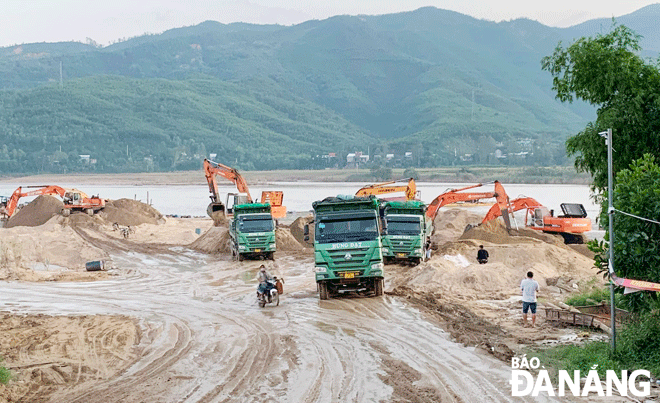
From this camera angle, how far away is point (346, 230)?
89.1 feet

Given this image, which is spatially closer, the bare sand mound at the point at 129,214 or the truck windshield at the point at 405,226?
the truck windshield at the point at 405,226

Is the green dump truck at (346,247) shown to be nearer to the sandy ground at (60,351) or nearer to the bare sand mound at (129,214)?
the sandy ground at (60,351)

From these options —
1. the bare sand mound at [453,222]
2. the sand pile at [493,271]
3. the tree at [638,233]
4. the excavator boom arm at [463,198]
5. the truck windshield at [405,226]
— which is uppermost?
the tree at [638,233]

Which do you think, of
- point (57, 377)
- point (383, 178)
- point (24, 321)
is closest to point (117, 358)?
point (57, 377)

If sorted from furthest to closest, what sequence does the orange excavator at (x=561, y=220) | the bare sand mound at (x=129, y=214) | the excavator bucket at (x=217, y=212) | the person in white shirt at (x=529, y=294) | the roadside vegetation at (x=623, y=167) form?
1. the bare sand mound at (x=129, y=214)
2. the excavator bucket at (x=217, y=212)
3. the orange excavator at (x=561, y=220)
4. the person in white shirt at (x=529, y=294)
5. the roadside vegetation at (x=623, y=167)

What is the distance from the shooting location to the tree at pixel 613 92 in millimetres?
23750

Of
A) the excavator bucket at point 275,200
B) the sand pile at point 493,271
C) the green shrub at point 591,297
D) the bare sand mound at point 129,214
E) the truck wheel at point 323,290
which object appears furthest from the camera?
the bare sand mound at point 129,214

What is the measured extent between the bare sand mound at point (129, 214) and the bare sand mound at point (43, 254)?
60.8 ft

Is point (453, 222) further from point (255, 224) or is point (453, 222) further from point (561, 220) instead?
point (255, 224)

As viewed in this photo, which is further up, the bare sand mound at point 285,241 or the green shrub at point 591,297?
the green shrub at point 591,297

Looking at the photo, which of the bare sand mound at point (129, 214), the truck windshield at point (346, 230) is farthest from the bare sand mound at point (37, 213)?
the truck windshield at point (346, 230)

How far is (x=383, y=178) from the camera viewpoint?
19075cm

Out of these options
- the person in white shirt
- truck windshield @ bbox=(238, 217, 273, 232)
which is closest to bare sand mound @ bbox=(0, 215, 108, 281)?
truck windshield @ bbox=(238, 217, 273, 232)

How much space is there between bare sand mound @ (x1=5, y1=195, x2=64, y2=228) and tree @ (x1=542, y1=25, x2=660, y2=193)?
51.0 meters
